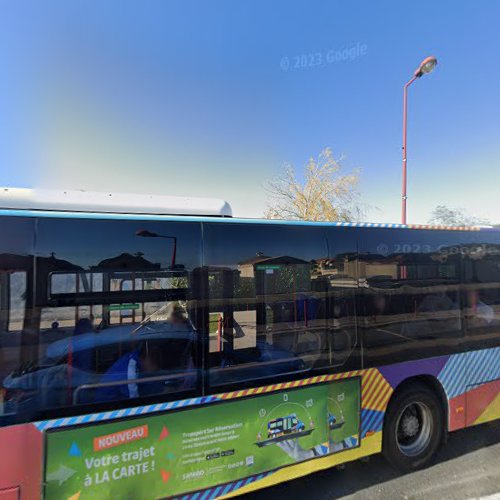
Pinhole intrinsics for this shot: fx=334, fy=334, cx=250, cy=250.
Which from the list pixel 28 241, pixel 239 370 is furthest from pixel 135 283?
pixel 239 370

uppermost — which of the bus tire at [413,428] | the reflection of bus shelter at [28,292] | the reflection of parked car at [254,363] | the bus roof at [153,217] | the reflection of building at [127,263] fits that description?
the bus roof at [153,217]

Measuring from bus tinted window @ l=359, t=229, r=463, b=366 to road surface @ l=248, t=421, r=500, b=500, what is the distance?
4.18ft

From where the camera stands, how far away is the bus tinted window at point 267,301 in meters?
2.93

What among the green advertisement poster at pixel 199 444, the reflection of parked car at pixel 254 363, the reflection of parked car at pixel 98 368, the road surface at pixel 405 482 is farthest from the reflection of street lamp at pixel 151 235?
the road surface at pixel 405 482

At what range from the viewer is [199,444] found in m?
2.75

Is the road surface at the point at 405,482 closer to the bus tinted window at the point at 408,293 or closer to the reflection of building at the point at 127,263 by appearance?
the bus tinted window at the point at 408,293

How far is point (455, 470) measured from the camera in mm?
3777

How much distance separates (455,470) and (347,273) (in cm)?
262

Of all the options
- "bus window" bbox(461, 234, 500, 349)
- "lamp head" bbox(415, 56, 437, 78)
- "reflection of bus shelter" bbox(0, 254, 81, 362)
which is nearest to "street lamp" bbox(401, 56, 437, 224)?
"lamp head" bbox(415, 56, 437, 78)

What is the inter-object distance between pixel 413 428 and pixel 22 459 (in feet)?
13.0

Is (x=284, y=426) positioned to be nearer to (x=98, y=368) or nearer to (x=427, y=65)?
(x=98, y=368)

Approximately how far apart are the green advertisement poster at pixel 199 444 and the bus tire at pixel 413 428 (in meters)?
0.56

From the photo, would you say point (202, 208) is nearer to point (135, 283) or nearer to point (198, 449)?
point (135, 283)

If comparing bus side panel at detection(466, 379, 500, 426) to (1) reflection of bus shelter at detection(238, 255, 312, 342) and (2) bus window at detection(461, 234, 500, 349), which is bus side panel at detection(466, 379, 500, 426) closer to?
(2) bus window at detection(461, 234, 500, 349)
